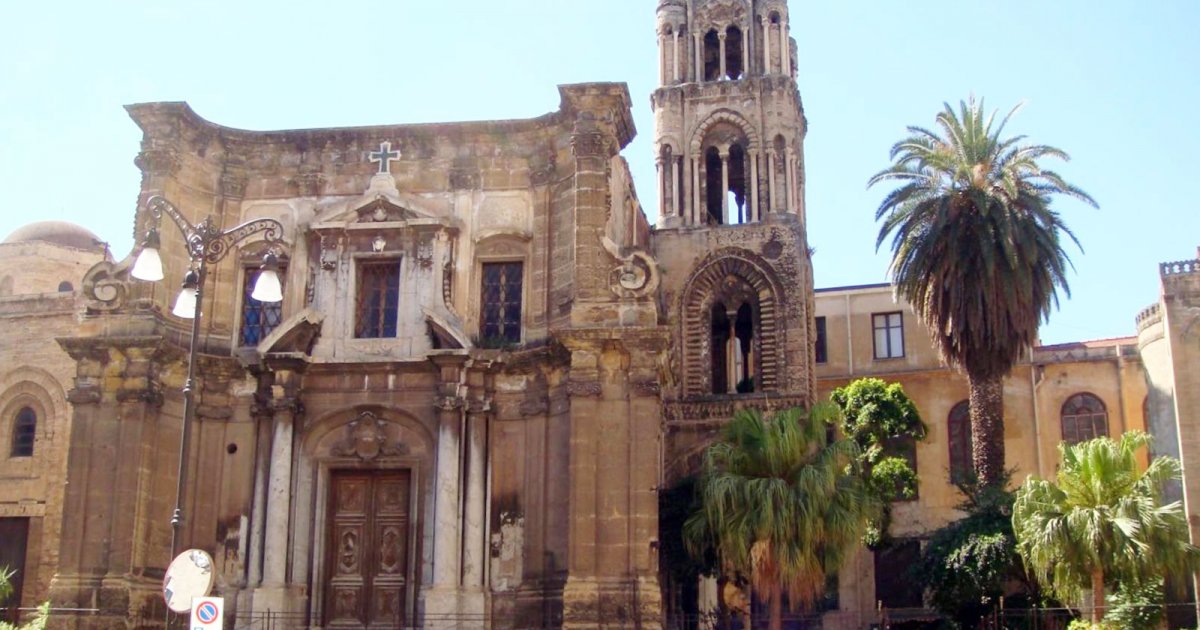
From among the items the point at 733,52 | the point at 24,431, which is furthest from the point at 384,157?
the point at 733,52

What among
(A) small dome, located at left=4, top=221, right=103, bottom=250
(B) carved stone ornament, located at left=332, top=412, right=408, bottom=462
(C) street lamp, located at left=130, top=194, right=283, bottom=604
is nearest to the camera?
(C) street lamp, located at left=130, top=194, right=283, bottom=604

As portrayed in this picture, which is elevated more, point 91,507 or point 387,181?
point 387,181

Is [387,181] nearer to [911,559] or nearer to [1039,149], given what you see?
[1039,149]

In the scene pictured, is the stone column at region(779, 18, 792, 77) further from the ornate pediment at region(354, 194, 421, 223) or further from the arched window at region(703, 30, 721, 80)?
the ornate pediment at region(354, 194, 421, 223)

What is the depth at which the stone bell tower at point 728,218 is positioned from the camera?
35688 mm

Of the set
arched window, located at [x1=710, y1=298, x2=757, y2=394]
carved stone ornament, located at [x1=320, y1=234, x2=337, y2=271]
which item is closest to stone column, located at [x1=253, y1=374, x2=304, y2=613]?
carved stone ornament, located at [x1=320, y1=234, x2=337, y2=271]

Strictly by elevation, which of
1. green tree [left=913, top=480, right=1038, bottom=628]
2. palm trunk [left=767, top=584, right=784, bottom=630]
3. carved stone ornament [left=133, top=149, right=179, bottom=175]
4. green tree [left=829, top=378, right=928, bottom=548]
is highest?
carved stone ornament [left=133, top=149, right=179, bottom=175]

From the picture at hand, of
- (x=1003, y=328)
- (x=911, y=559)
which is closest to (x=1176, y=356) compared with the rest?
(x=1003, y=328)

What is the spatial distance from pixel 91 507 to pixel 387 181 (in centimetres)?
791

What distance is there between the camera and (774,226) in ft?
121

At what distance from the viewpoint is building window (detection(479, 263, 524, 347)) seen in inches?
997

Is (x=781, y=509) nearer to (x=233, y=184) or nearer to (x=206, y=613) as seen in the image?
(x=206, y=613)

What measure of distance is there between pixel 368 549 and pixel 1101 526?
41.5 feet

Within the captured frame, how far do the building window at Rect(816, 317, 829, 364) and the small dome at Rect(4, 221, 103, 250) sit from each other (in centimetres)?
2505
